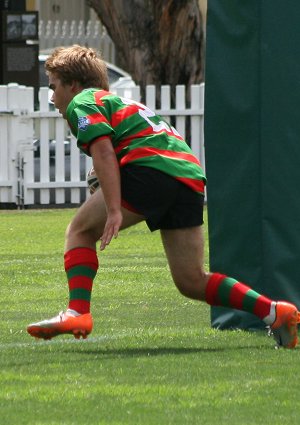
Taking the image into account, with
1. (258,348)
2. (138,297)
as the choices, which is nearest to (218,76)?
(258,348)

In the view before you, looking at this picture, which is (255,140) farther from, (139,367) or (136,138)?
(139,367)

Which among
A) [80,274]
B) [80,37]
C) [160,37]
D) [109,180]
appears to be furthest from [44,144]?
[80,37]

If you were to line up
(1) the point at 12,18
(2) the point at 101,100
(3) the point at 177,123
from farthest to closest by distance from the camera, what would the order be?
1. (1) the point at 12,18
2. (3) the point at 177,123
3. (2) the point at 101,100

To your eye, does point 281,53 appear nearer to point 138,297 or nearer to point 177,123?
point 138,297

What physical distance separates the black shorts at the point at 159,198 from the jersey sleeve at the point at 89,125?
0.24 meters

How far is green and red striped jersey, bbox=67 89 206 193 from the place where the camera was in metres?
6.95

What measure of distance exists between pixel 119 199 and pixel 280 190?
99cm

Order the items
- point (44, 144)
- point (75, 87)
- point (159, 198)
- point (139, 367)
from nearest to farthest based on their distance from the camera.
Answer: point (139, 367), point (159, 198), point (75, 87), point (44, 144)

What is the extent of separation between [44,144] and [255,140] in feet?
37.0

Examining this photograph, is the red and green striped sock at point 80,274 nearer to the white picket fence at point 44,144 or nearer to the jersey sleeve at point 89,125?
the jersey sleeve at point 89,125

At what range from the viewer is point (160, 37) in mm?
21203

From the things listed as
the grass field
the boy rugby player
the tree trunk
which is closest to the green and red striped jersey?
the boy rugby player

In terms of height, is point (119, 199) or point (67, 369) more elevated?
point (119, 199)

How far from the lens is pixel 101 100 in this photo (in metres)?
6.98
